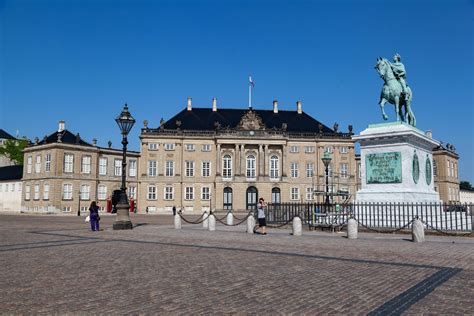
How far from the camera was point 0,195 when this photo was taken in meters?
62.4

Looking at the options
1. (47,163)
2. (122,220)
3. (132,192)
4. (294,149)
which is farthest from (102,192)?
(122,220)

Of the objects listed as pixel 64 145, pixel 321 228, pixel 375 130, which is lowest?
pixel 321 228

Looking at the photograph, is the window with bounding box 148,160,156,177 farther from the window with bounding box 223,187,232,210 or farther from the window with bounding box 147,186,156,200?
the window with bounding box 223,187,232,210

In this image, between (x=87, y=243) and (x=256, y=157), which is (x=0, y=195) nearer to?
(x=256, y=157)

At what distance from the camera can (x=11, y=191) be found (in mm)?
60625

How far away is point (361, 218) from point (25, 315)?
15.6 m

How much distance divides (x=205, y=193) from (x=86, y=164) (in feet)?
55.9

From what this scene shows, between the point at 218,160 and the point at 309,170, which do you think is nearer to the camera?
the point at 218,160

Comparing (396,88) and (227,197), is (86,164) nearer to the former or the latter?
(227,197)

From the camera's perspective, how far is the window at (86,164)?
5599 cm

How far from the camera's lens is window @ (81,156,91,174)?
55994 mm

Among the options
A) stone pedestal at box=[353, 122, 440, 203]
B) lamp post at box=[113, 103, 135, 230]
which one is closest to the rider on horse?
stone pedestal at box=[353, 122, 440, 203]

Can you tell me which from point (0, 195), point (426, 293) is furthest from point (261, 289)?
point (0, 195)

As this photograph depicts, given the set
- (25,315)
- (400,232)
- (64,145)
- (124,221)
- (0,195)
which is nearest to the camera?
(25,315)
